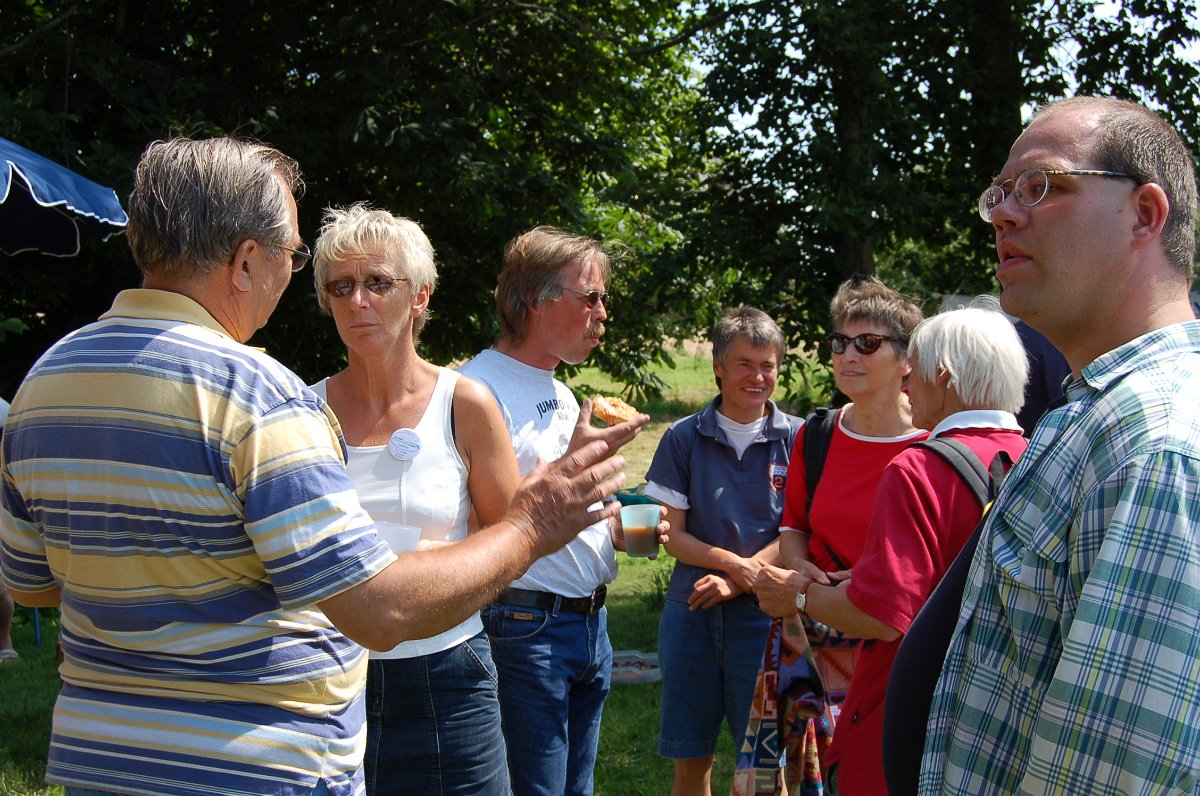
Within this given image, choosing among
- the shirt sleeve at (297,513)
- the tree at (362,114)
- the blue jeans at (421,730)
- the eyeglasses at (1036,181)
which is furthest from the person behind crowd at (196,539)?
the tree at (362,114)

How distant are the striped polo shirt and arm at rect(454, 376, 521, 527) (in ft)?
3.06

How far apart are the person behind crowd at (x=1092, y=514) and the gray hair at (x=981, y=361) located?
939 mm

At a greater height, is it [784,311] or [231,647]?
[784,311]

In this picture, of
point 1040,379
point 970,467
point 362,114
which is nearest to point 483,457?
point 970,467

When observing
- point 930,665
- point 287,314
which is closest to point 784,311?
point 287,314

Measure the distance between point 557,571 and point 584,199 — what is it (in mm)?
6657

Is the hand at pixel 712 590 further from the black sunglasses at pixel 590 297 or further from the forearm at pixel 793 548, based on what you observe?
the black sunglasses at pixel 590 297

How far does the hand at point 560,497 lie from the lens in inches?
75.5

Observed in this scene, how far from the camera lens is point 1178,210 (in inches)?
61.8

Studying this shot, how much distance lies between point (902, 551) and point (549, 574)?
1.10 m

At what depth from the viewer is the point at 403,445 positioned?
100 inches

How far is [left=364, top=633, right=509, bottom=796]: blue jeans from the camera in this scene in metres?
2.50

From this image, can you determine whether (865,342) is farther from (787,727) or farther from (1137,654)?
(1137,654)

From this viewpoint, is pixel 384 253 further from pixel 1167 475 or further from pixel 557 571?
pixel 1167 475
